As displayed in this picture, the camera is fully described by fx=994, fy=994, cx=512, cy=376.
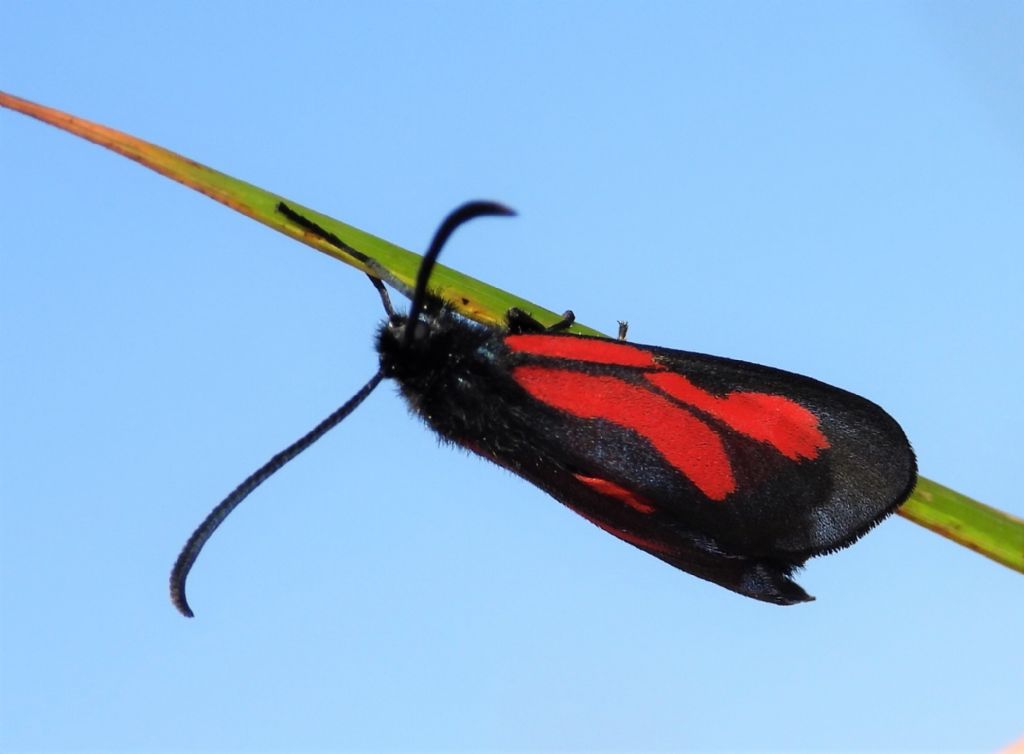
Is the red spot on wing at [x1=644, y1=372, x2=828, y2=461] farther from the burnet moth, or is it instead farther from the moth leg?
the moth leg

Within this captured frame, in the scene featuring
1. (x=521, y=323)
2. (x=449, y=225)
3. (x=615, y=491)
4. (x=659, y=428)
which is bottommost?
(x=615, y=491)

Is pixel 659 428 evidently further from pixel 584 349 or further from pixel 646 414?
pixel 584 349

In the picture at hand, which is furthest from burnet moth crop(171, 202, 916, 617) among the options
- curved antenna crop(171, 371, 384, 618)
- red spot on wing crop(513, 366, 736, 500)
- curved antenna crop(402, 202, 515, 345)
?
curved antenna crop(402, 202, 515, 345)

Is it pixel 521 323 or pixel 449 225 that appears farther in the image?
pixel 521 323

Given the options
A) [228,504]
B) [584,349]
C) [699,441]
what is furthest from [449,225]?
[699,441]

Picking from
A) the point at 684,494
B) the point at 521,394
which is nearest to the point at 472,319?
the point at 521,394

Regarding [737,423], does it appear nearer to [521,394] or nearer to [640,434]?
[640,434]
